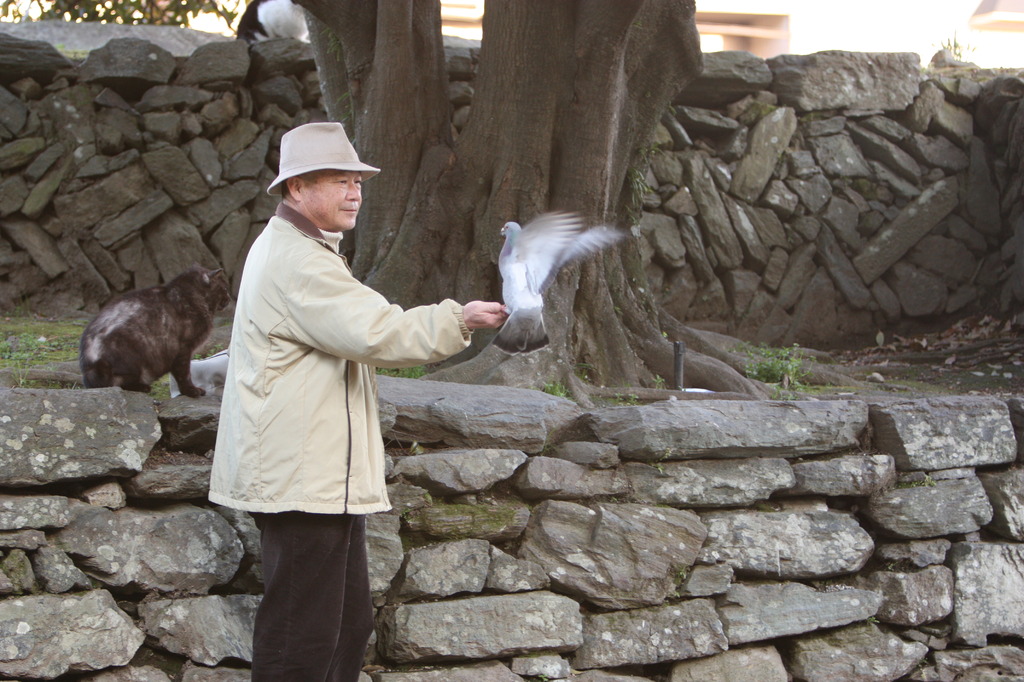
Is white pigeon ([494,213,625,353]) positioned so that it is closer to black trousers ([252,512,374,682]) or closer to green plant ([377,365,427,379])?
black trousers ([252,512,374,682])

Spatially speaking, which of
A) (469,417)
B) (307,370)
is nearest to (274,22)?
(469,417)

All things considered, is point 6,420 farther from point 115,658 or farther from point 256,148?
point 256,148

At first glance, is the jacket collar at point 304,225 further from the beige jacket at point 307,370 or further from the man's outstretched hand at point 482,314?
the man's outstretched hand at point 482,314

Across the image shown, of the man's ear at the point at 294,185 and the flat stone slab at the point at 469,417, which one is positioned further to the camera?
the flat stone slab at the point at 469,417

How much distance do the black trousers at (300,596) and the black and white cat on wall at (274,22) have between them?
7.76 m

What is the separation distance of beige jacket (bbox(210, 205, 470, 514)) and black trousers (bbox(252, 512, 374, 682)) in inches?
4.6

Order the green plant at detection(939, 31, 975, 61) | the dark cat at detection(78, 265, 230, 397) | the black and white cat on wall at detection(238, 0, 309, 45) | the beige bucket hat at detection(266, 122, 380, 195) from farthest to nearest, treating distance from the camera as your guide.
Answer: the green plant at detection(939, 31, 975, 61) < the black and white cat on wall at detection(238, 0, 309, 45) < the dark cat at detection(78, 265, 230, 397) < the beige bucket hat at detection(266, 122, 380, 195)

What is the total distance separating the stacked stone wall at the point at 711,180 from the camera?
914cm

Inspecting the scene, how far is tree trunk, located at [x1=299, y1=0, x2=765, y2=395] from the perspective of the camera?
5938 millimetres

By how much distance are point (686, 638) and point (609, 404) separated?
4.64 ft

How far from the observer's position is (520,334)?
3.91m

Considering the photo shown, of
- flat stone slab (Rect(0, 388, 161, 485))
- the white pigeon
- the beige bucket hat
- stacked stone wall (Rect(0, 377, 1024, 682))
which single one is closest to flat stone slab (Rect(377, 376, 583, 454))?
stacked stone wall (Rect(0, 377, 1024, 682))

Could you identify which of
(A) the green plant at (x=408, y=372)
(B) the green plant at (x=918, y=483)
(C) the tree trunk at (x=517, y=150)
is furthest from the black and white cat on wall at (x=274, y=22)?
(B) the green plant at (x=918, y=483)

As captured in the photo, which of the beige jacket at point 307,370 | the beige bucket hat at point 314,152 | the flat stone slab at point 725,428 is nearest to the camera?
the beige jacket at point 307,370
